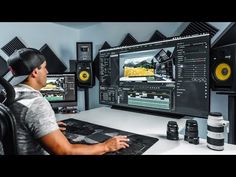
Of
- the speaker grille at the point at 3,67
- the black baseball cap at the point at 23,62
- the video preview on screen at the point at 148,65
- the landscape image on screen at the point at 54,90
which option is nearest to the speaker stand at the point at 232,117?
the video preview on screen at the point at 148,65

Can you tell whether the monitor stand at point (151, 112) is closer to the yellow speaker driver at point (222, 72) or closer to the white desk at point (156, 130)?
the white desk at point (156, 130)

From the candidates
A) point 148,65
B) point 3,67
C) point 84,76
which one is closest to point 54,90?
point 84,76

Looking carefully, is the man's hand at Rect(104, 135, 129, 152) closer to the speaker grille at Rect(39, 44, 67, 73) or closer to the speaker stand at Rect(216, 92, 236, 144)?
the speaker stand at Rect(216, 92, 236, 144)

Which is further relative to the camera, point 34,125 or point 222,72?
point 222,72

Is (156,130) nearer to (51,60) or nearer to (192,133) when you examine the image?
(192,133)

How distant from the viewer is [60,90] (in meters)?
1.92

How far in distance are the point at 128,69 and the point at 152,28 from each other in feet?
1.92

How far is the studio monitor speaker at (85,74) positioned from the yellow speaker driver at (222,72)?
4.36ft

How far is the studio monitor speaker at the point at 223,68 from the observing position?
1.16 meters

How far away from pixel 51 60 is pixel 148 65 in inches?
54.9

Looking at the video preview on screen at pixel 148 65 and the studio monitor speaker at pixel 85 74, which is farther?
the studio monitor speaker at pixel 85 74

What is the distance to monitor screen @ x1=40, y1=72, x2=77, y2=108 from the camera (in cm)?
189
